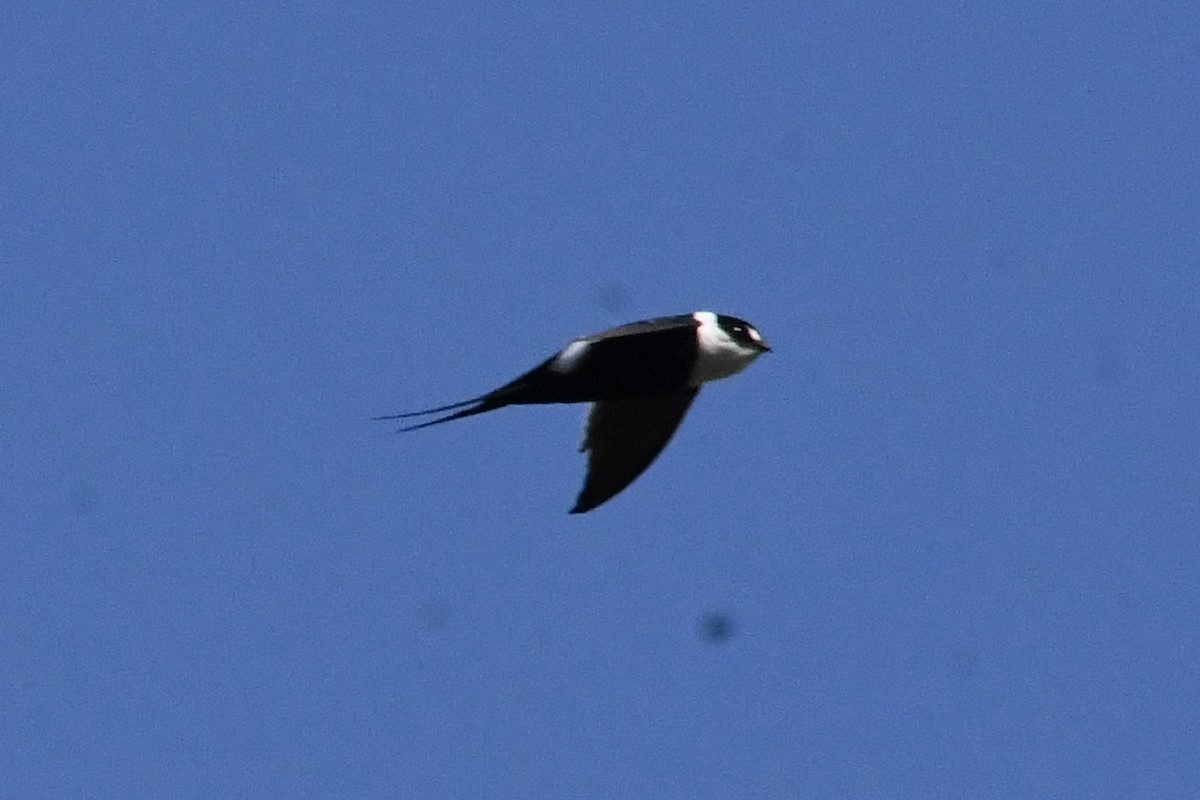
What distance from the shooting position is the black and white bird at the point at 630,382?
11977mm

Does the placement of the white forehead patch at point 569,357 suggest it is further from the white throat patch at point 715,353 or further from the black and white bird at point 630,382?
the white throat patch at point 715,353

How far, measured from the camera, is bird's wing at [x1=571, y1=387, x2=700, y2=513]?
A: 12773 millimetres

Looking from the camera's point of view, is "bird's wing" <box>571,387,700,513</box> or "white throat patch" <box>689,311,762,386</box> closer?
"white throat patch" <box>689,311,762,386</box>

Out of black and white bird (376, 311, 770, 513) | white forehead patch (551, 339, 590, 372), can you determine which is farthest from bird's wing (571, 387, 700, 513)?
white forehead patch (551, 339, 590, 372)

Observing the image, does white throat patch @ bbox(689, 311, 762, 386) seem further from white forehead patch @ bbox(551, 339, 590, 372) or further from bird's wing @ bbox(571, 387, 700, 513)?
white forehead patch @ bbox(551, 339, 590, 372)

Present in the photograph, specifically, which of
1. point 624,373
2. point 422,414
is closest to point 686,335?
point 624,373

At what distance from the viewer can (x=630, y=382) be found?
12.5 meters

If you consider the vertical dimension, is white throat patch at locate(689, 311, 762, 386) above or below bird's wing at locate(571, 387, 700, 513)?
above

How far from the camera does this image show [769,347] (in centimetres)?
1286

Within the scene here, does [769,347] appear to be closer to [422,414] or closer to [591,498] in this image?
[591,498]

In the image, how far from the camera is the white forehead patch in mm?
11852

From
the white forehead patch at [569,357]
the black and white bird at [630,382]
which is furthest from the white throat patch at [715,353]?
the white forehead patch at [569,357]

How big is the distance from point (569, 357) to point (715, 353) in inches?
39.7

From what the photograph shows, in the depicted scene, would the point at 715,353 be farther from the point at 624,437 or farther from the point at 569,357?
the point at 569,357
